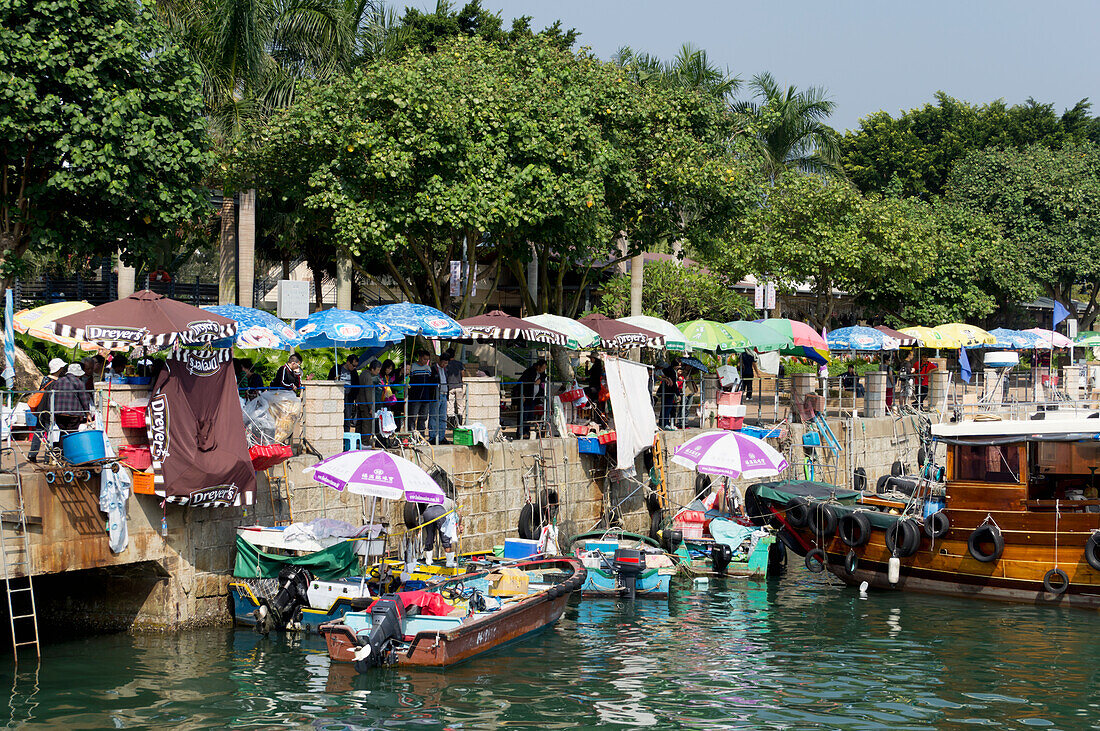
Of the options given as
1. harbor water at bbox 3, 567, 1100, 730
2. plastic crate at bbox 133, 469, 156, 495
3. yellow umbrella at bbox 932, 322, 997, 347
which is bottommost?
harbor water at bbox 3, 567, 1100, 730

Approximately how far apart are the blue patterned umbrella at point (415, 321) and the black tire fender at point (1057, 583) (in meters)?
11.3

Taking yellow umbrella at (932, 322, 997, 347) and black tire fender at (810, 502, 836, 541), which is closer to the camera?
black tire fender at (810, 502, 836, 541)

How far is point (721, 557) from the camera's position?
Answer: 2206cm

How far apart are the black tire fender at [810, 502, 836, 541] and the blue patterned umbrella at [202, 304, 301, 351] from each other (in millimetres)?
10245

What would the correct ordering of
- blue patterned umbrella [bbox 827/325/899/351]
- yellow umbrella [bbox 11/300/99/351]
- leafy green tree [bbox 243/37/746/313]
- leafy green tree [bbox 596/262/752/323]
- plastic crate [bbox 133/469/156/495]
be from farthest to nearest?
leafy green tree [bbox 596/262/752/323], blue patterned umbrella [bbox 827/325/899/351], leafy green tree [bbox 243/37/746/313], yellow umbrella [bbox 11/300/99/351], plastic crate [bbox 133/469/156/495]

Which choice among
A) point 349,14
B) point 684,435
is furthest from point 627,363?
point 349,14

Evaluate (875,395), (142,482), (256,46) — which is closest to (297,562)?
(142,482)

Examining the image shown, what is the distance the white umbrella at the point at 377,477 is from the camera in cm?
1631

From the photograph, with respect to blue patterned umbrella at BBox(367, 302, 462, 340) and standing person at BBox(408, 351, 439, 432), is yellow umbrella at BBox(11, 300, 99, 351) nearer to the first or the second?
blue patterned umbrella at BBox(367, 302, 462, 340)

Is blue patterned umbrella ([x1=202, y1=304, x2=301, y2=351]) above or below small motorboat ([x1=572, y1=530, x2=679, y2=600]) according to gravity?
above

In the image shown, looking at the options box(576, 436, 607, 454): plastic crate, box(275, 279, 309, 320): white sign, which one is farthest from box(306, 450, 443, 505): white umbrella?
box(576, 436, 607, 454): plastic crate

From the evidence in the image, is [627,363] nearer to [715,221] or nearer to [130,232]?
[715,221]

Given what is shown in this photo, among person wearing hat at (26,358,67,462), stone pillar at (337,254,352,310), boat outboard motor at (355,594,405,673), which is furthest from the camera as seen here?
stone pillar at (337,254,352,310)

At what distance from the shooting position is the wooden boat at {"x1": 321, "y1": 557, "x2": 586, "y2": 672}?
15.1 meters
